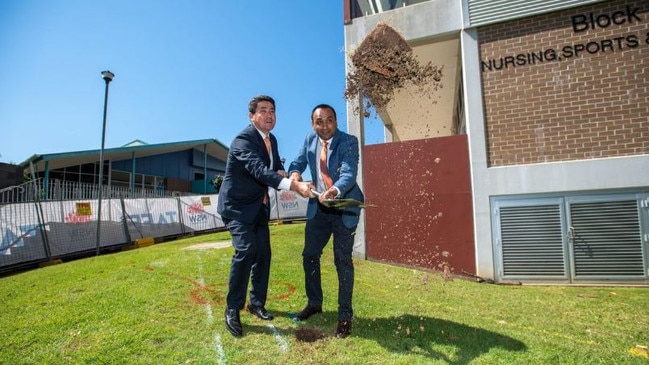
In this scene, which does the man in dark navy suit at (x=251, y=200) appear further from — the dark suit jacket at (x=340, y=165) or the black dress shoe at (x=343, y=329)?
the black dress shoe at (x=343, y=329)

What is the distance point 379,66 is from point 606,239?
5538mm

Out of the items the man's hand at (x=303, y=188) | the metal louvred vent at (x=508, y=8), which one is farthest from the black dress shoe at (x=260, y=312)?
the metal louvred vent at (x=508, y=8)

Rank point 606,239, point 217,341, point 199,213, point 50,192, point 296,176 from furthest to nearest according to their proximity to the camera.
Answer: point 199,213 → point 50,192 → point 606,239 → point 296,176 → point 217,341

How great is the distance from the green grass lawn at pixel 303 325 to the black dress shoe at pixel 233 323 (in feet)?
0.21

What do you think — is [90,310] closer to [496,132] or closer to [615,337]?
[615,337]

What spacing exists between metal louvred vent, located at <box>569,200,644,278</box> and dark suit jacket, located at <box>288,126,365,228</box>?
207 inches

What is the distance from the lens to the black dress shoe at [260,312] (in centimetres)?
353

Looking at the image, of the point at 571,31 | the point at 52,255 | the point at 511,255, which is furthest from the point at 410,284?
the point at 52,255

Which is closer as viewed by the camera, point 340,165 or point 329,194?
point 329,194

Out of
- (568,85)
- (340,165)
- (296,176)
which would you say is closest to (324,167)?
(340,165)

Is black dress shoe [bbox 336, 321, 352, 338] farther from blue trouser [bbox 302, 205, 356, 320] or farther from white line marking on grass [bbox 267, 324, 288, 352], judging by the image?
white line marking on grass [bbox 267, 324, 288, 352]

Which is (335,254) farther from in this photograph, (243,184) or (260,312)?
(243,184)

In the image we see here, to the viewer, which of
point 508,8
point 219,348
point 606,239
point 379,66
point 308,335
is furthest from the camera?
point 379,66

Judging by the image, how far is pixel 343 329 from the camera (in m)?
3.16
